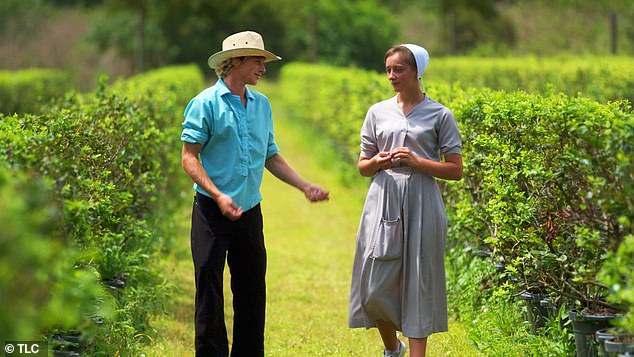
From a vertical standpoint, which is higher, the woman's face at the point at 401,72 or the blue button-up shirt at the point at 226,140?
the woman's face at the point at 401,72

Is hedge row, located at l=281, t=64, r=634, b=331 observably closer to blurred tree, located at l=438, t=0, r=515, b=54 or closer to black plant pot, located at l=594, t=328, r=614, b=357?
black plant pot, located at l=594, t=328, r=614, b=357

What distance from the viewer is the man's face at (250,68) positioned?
6133 millimetres

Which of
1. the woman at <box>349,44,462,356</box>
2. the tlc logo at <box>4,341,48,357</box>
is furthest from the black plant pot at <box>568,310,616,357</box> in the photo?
the tlc logo at <box>4,341,48,357</box>

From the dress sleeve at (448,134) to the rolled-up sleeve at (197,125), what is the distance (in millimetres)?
1221

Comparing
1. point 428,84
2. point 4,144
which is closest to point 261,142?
point 4,144

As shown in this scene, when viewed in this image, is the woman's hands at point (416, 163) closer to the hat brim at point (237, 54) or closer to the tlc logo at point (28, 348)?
the hat brim at point (237, 54)

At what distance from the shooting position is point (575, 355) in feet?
20.4

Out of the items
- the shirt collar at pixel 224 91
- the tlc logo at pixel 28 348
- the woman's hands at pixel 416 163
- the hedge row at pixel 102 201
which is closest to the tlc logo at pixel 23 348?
the tlc logo at pixel 28 348

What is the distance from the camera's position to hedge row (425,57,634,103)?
1633 centimetres

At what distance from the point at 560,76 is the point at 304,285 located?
33.4 feet

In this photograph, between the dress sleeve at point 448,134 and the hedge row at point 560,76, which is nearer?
the dress sleeve at point 448,134

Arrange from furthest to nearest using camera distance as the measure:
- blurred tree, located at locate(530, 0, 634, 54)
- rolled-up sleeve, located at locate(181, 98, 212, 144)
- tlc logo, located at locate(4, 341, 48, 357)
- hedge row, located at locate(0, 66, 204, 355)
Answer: blurred tree, located at locate(530, 0, 634, 54), rolled-up sleeve, located at locate(181, 98, 212, 144), hedge row, located at locate(0, 66, 204, 355), tlc logo, located at locate(4, 341, 48, 357)

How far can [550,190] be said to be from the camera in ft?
20.7

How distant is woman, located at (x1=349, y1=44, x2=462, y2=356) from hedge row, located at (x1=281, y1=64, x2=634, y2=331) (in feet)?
1.77
